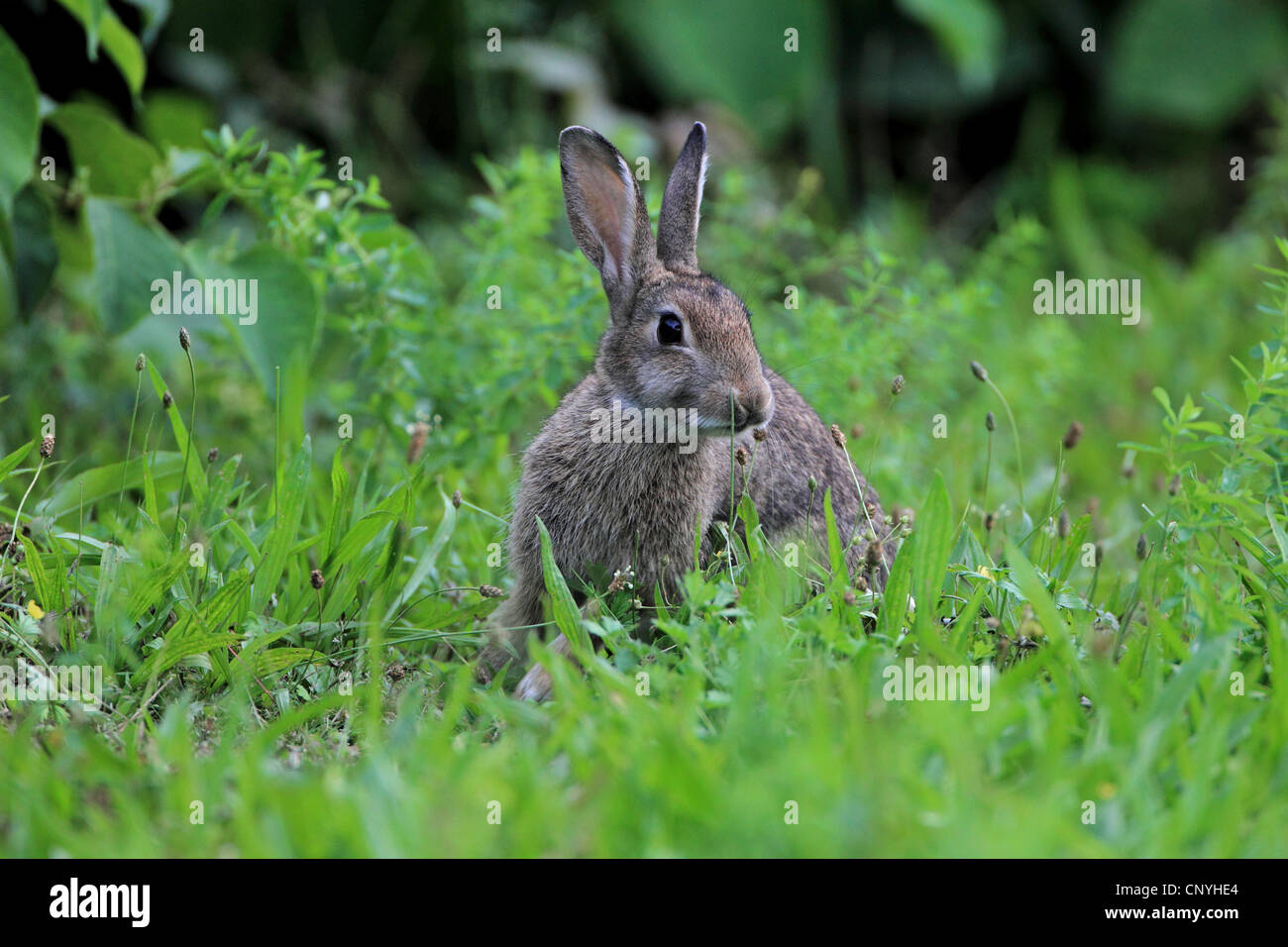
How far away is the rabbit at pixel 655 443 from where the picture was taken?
448 cm

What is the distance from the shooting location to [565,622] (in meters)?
3.94

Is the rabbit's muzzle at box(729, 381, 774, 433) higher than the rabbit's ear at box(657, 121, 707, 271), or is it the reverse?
the rabbit's ear at box(657, 121, 707, 271)

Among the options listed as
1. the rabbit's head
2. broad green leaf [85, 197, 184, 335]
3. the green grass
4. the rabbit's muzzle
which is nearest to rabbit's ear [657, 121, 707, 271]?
the rabbit's head

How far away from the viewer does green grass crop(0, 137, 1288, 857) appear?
2.72 meters

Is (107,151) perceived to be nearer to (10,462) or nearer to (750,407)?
(10,462)

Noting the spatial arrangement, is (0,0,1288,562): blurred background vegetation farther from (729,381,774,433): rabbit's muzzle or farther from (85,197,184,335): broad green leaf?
(729,381,774,433): rabbit's muzzle

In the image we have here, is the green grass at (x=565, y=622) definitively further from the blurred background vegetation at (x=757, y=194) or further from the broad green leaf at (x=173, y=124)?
the broad green leaf at (x=173, y=124)

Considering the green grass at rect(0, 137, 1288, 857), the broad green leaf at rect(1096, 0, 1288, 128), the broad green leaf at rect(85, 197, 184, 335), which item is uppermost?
the broad green leaf at rect(1096, 0, 1288, 128)

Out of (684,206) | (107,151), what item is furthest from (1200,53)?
(107,151)

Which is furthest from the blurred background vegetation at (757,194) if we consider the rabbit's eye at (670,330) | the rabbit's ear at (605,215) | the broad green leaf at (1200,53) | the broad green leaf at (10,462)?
the broad green leaf at (10,462)

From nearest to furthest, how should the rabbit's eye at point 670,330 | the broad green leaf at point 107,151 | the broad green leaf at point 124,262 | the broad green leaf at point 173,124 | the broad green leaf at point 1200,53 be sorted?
the rabbit's eye at point 670,330 < the broad green leaf at point 124,262 < the broad green leaf at point 107,151 < the broad green leaf at point 173,124 < the broad green leaf at point 1200,53

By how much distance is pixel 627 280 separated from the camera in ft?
15.9
